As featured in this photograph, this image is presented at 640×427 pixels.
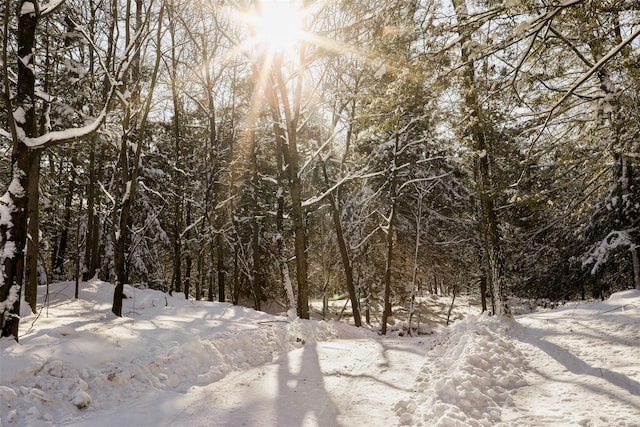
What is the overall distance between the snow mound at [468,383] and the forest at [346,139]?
3.36 m

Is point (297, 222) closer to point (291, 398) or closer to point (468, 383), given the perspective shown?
point (291, 398)

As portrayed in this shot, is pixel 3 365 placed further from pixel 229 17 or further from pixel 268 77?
pixel 229 17

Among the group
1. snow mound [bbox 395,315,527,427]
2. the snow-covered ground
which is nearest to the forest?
the snow-covered ground

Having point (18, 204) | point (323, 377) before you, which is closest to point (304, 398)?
point (323, 377)

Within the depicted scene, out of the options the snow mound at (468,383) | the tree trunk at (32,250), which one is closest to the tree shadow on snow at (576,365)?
the snow mound at (468,383)

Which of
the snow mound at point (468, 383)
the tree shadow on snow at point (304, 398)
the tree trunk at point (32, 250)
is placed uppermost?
the tree trunk at point (32, 250)

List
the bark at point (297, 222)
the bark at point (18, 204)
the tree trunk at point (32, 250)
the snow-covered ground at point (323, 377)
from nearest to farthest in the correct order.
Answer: the snow-covered ground at point (323, 377) < the bark at point (18, 204) < the tree trunk at point (32, 250) < the bark at point (297, 222)

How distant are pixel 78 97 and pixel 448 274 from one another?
58.2 feet

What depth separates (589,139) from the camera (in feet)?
28.3

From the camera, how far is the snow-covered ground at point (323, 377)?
4.55 m

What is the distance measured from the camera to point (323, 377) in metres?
6.63

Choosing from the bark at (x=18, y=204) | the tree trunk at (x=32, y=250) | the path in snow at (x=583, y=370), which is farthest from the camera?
the tree trunk at (x=32, y=250)

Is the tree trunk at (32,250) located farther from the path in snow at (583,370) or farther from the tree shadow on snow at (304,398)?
the path in snow at (583,370)

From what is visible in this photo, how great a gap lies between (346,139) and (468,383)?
12.6 meters
